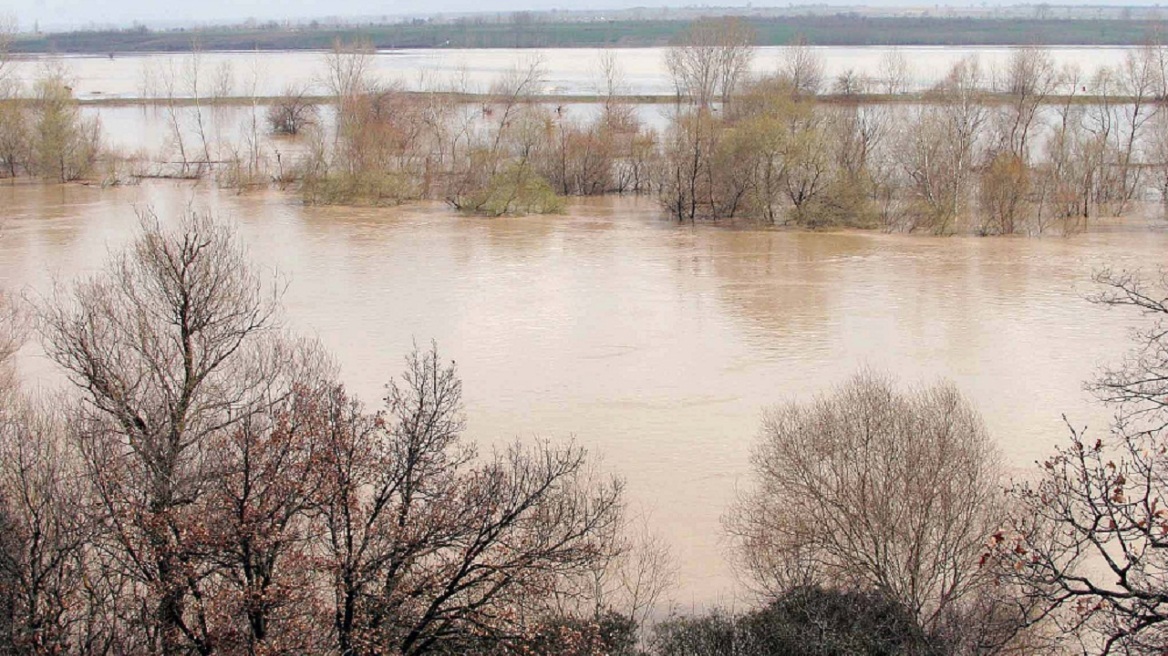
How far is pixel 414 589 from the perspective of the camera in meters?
7.35

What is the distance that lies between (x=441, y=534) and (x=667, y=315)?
11.8 m

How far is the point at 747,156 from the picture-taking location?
2836 centimetres

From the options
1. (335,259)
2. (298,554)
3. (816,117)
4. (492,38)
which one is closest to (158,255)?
(298,554)

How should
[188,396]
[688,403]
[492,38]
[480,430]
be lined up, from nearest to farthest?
[188,396], [480,430], [688,403], [492,38]

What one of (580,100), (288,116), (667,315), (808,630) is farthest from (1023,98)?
(808,630)

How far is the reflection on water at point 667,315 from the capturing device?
13430 mm

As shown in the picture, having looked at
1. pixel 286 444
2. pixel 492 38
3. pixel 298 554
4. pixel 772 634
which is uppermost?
pixel 492 38

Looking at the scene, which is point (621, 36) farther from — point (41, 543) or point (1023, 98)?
point (41, 543)

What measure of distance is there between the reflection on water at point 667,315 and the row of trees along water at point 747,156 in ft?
4.04

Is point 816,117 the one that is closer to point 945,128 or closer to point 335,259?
point 945,128

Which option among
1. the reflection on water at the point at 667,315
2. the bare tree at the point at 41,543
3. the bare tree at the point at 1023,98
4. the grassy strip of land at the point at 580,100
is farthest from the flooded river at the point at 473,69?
the bare tree at the point at 41,543

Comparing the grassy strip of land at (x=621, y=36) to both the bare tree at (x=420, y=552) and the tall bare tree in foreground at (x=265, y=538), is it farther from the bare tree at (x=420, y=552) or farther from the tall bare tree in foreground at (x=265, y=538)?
the bare tree at (x=420, y=552)

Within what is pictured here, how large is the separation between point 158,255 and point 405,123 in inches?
1085

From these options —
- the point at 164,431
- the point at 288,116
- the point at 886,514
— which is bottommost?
the point at 886,514
